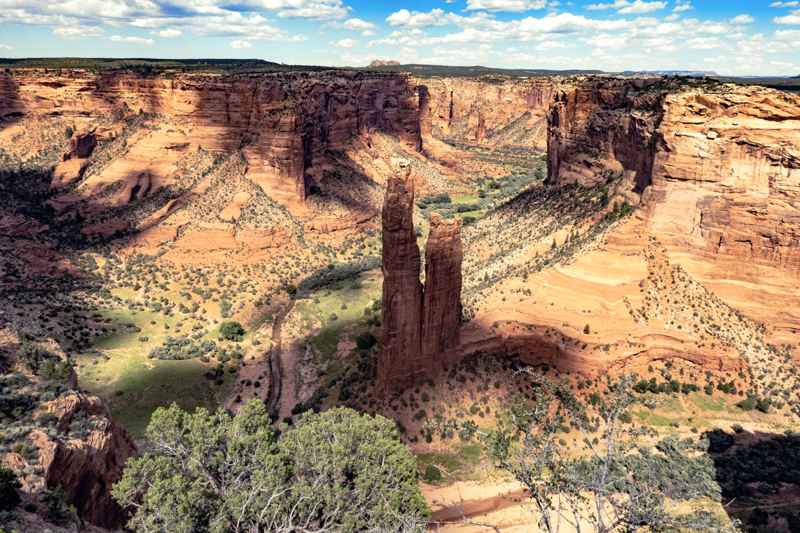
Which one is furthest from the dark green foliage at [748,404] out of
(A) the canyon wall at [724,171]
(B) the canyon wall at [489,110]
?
(B) the canyon wall at [489,110]

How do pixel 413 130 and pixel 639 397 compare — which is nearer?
pixel 639 397

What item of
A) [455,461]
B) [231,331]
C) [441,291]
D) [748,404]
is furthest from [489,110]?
[455,461]

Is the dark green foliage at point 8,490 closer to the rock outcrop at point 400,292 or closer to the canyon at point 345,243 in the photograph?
the canyon at point 345,243

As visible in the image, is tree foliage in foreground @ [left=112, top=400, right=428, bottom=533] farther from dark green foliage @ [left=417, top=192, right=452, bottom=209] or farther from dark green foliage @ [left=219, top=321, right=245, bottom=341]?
dark green foliage @ [left=417, top=192, right=452, bottom=209]

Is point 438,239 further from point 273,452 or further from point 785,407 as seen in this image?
point 785,407

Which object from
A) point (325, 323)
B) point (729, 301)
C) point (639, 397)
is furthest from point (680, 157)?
point (325, 323)

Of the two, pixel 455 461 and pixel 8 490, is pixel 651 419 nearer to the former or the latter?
pixel 455 461
